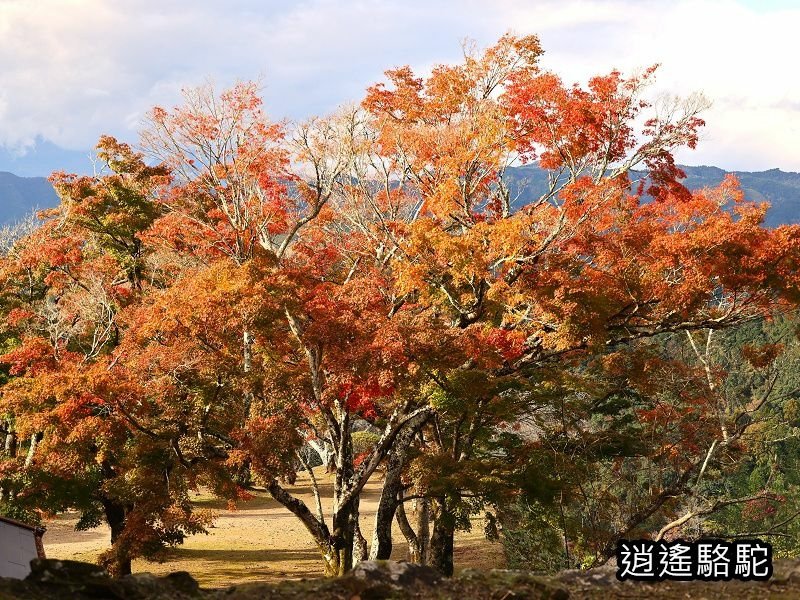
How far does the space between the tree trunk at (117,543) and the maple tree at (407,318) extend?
0.08 meters

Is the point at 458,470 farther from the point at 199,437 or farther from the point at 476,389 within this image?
the point at 199,437

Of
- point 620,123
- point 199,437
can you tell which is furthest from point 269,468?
point 620,123

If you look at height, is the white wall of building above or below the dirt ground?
above

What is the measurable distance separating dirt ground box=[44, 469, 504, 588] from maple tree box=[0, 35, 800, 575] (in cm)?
507

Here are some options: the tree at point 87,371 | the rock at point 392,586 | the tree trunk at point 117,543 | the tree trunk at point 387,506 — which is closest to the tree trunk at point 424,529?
the tree trunk at point 387,506

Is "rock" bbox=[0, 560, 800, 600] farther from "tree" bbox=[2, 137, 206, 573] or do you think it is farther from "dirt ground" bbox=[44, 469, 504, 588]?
"dirt ground" bbox=[44, 469, 504, 588]

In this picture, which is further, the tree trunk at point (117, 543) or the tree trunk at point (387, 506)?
the tree trunk at point (387, 506)

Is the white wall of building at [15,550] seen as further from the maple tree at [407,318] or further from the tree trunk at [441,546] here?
the tree trunk at [441,546]

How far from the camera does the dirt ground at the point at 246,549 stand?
2206 centimetres

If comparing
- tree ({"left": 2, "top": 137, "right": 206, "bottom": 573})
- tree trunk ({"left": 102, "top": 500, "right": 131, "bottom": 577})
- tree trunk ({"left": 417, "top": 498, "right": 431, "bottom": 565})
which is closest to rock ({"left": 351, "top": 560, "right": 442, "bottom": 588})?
tree ({"left": 2, "top": 137, "right": 206, "bottom": 573})

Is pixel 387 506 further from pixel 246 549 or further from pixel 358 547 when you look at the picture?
pixel 246 549

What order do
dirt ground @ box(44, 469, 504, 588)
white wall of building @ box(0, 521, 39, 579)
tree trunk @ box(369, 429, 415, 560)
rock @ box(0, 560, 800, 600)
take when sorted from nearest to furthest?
rock @ box(0, 560, 800, 600) → white wall of building @ box(0, 521, 39, 579) → tree trunk @ box(369, 429, 415, 560) → dirt ground @ box(44, 469, 504, 588)

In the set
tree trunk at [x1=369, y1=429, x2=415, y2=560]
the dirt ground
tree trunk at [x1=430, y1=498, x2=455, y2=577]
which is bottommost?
the dirt ground

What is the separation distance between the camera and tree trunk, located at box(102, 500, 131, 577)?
49.5 ft
